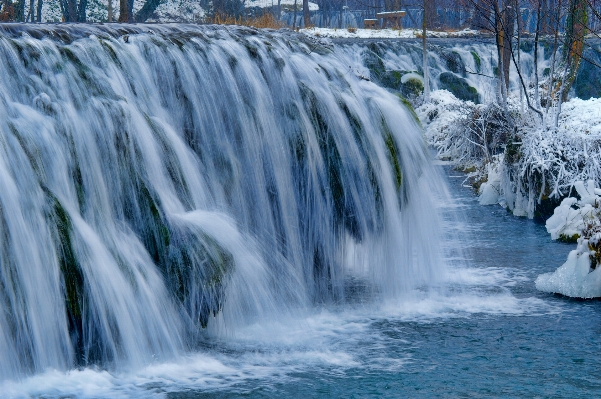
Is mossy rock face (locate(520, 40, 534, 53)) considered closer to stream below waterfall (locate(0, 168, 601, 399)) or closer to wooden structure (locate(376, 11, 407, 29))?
wooden structure (locate(376, 11, 407, 29))

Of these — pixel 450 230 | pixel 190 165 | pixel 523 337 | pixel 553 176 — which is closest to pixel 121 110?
pixel 190 165

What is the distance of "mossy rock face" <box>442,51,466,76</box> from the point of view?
31984 millimetres

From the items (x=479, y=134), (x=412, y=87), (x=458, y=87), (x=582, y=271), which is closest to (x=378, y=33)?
(x=458, y=87)

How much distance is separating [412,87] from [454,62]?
4.84 m

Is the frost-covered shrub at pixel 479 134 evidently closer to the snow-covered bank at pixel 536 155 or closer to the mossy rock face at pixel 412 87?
the snow-covered bank at pixel 536 155

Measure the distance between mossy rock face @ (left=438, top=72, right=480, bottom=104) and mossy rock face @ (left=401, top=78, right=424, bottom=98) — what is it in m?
1.81

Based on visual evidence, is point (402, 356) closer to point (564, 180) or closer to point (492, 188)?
point (564, 180)

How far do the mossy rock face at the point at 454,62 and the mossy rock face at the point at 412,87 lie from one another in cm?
401

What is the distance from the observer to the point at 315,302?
7875 millimetres

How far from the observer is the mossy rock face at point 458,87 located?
2961 centimetres

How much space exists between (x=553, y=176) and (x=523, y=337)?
5549 mm

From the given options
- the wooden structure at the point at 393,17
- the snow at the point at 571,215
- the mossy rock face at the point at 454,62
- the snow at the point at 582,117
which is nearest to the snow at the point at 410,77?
the mossy rock face at the point at 454,62

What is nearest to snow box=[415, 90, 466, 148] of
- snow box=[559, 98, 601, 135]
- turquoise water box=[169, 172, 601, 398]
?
snow box=[559, 98, 601, 135]

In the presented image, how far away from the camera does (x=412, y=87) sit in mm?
28203
